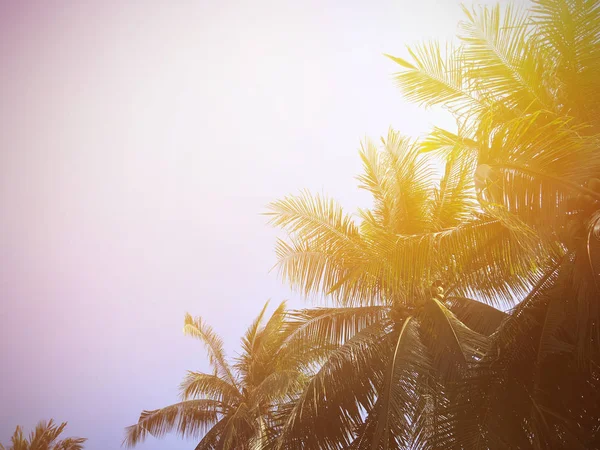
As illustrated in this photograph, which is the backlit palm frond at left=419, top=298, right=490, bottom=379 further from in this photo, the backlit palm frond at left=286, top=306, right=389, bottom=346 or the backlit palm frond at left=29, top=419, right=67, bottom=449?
the backlit palm frond at left=29, top=419, right=67, bottom=449

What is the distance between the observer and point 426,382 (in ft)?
20.3

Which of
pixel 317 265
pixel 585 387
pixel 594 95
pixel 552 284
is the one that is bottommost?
pixel 585 387

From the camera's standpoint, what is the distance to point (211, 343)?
13.8m

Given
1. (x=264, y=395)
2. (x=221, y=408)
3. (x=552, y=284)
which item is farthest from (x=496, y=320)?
(x=221, y=408)

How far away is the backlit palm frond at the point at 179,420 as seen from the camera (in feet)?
39.9

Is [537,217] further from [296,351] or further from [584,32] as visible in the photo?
[296,351]

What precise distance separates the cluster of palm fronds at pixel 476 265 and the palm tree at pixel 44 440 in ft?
49.6

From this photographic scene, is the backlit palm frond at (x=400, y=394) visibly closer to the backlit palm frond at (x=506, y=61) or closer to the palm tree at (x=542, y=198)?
the palm tree at (x=542, y=198)

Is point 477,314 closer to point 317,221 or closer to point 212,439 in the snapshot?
point 317,221

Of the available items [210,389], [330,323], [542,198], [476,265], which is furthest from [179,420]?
[542,198]

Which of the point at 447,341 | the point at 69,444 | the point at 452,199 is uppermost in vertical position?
the point at 452,199

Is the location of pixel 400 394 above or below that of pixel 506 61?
below

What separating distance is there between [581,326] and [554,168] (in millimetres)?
1853

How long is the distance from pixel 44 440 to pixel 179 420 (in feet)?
29.8
